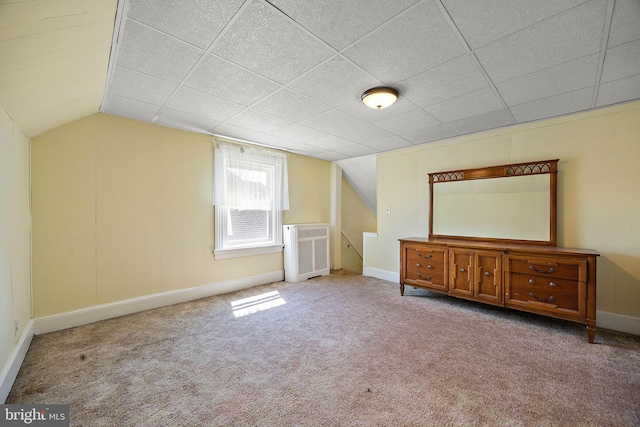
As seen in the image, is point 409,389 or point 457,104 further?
point 457,104

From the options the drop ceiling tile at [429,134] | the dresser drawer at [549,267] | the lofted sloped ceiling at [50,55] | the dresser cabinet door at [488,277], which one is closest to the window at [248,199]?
the lofted sloped ceiling at [50,55]

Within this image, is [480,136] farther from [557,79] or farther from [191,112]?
[191,112]

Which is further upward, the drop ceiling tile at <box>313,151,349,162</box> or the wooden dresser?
the drop ceiling tile at <box>313,151,349,162</box>

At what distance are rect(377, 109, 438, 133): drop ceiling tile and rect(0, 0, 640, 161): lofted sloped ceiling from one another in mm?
66

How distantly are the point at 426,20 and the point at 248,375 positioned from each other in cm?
264

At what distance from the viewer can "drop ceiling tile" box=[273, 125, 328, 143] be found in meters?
3.35

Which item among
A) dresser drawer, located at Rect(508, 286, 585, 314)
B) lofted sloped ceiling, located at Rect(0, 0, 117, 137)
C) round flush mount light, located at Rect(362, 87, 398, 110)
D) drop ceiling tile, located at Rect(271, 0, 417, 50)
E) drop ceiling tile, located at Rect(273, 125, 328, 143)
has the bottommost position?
dresser drawer, located at Rect(508, 286, 585, 314)

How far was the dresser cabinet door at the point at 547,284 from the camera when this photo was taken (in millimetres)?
2393

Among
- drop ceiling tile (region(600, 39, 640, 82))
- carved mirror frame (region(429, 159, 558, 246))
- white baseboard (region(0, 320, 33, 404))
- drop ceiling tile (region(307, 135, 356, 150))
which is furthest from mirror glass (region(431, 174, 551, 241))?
white baseboard (region(0, 320, 33, 404))

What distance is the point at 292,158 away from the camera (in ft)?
15.6

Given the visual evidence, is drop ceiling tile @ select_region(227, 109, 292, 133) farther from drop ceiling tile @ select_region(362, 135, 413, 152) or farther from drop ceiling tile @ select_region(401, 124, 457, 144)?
drop ceiling tile @ select_region(401, 124, 457, 144)

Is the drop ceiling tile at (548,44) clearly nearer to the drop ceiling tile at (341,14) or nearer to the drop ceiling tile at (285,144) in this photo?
the drop ceiling tile at (341,14)

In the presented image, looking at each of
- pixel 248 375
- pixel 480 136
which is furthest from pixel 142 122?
pixel 480 136

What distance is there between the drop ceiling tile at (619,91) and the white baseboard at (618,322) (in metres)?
2.18
